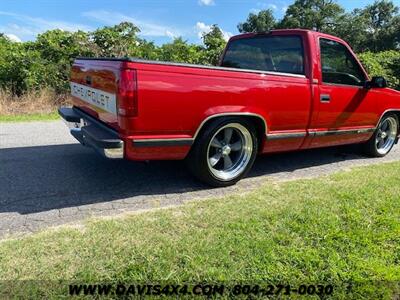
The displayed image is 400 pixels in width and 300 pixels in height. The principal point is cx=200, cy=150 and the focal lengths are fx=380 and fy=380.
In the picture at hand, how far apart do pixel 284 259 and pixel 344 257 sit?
48 centimetres

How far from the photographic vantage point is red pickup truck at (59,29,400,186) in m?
3.64

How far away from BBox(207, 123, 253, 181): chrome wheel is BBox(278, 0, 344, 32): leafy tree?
56.1m

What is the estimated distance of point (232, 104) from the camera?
411cm

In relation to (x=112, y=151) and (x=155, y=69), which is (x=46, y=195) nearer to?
(x=112, y=151)

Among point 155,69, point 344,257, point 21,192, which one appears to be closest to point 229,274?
point 344,257

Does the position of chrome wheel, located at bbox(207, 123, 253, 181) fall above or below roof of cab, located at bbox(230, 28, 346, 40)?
below

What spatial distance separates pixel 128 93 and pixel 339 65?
3.20m

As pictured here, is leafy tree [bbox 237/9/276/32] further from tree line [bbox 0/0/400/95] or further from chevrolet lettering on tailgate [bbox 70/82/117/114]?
chevrolet lettering on tailgate [bbox 70/82/117/114]

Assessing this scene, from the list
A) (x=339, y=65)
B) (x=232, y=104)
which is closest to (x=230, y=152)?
(x=232, y=104)

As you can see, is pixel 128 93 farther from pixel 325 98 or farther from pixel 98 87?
pixel 325 98

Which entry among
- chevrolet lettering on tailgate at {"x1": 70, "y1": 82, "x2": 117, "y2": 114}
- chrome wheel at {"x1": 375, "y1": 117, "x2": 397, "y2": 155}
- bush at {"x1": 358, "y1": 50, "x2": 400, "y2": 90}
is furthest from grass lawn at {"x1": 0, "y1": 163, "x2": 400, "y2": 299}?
bush at {"x1": 358, "y1": 50, "x2": 400, "y2": 90}

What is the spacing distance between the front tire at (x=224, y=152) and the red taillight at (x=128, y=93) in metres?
0.88

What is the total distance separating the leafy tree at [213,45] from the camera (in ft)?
41.0

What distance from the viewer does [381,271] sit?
2.75m
